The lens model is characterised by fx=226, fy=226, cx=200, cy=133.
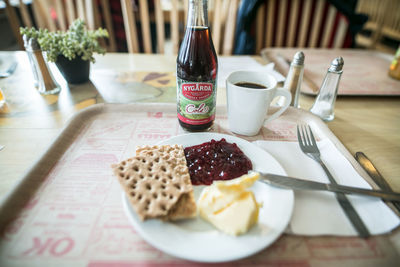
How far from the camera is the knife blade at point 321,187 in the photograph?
0.46m

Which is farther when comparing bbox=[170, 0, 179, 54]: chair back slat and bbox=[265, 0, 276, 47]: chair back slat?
bbox=[265, 0, 276, 47]: chair back slat

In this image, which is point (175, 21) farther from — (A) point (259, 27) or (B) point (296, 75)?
(B) point (296, 75)

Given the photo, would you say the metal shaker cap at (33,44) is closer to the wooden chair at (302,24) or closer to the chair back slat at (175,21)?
the chair back slat at (175,21)

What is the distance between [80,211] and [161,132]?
324mm

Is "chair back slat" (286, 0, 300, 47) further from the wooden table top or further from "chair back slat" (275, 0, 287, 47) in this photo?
the wooden table top

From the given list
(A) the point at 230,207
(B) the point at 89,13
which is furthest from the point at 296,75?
(B) the point at 89,13

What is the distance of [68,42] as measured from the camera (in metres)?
0.86

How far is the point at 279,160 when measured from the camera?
23.2 inches

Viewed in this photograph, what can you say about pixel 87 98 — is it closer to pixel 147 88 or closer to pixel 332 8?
pixel 147 88

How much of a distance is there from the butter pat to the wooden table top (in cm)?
28

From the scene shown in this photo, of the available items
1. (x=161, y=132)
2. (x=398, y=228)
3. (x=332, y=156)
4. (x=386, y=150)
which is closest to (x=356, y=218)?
(x=398, y=228)

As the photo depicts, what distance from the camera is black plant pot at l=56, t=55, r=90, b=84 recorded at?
88cm

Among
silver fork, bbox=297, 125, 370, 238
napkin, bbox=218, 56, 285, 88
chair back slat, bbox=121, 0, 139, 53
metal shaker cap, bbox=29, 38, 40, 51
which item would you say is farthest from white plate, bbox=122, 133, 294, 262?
chair back slat, bbox=121, 0, 139, 53

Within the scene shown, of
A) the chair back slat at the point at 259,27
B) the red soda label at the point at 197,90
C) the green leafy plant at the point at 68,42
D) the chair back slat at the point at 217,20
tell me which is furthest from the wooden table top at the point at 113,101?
the chair back slat at the point at 259,27
